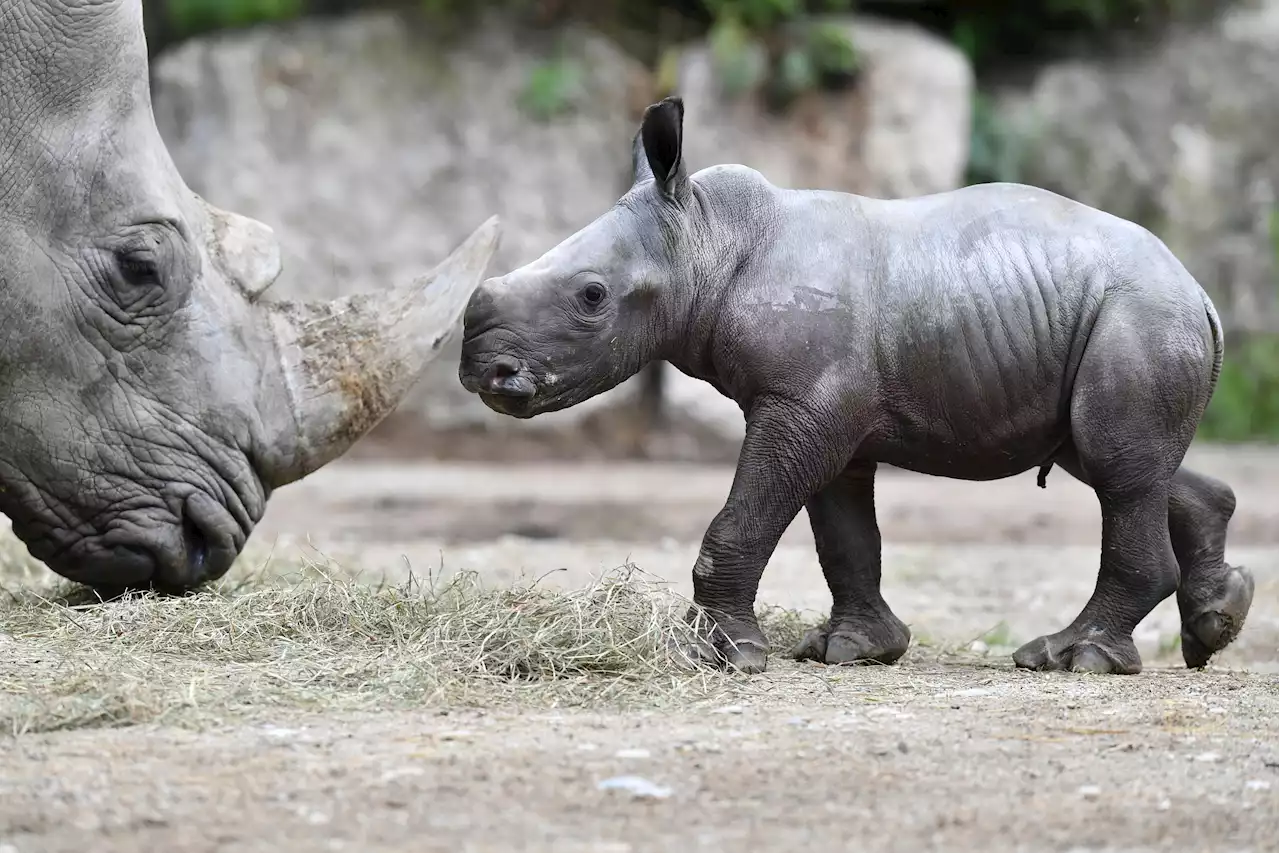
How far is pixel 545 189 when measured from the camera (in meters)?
12.8

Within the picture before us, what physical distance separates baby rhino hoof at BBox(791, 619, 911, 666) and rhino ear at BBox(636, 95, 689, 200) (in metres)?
1.21

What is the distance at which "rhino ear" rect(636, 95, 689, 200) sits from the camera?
4227 mm

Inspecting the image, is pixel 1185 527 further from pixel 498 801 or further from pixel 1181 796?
pixel 498 801

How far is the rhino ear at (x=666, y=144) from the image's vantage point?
423 centimetres

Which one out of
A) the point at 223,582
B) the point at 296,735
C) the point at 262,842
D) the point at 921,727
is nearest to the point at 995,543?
the point at 223,582

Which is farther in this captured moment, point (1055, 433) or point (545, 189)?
point (545, 189)

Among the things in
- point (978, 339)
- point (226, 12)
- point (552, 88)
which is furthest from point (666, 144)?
point (226, 12)

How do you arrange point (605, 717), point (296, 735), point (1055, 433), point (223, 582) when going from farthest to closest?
point (223, 582)
point (1055, 433)
point (605, 717)
point (296, 735)

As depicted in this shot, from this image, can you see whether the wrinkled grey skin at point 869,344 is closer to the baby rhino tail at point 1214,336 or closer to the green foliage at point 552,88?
the baby rhino tail at point 1214,336

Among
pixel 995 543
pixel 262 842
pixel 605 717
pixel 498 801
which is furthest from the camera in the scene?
pixel 995 543

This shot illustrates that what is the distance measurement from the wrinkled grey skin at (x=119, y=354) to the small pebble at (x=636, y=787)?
7.20ft

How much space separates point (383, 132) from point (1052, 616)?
7919 millimetres

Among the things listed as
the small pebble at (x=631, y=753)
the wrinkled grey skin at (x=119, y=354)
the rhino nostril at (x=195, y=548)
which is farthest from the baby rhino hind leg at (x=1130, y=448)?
the rhino nostril at (x=195, y=548)

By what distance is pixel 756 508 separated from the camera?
426 cm
